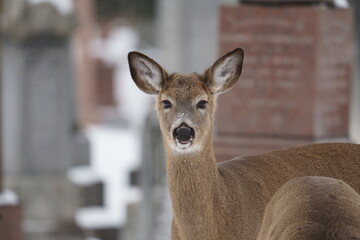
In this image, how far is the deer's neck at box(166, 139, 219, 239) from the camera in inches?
252

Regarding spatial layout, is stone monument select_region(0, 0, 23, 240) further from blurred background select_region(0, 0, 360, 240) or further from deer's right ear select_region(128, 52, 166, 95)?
deer's right ear select_region(128, 52, 166, 95)

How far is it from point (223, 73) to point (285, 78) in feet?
14.1

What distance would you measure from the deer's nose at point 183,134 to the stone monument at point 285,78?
14.4ft

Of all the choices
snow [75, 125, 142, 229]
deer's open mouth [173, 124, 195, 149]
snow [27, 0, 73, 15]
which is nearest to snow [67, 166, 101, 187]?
snow [75, 125, 142, 229]

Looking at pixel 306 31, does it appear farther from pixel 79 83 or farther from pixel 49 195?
pixel 79 83

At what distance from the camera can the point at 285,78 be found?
1092 cm

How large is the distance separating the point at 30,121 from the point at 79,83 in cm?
951

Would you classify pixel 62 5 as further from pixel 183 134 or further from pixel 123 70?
pixel 123 70

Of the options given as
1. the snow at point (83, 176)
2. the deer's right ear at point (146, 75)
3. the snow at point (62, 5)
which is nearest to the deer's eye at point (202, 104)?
the deer's right ear at point (146, 75)

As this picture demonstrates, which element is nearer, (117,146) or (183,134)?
(183,134)

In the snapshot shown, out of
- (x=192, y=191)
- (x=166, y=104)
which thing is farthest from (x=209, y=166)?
(x=166, y=104)

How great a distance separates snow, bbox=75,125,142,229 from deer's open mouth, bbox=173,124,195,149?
903 cm

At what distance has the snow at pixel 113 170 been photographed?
17.3 meters

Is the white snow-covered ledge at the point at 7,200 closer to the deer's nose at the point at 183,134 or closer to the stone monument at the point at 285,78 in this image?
the stone monument at the point at 285,78
